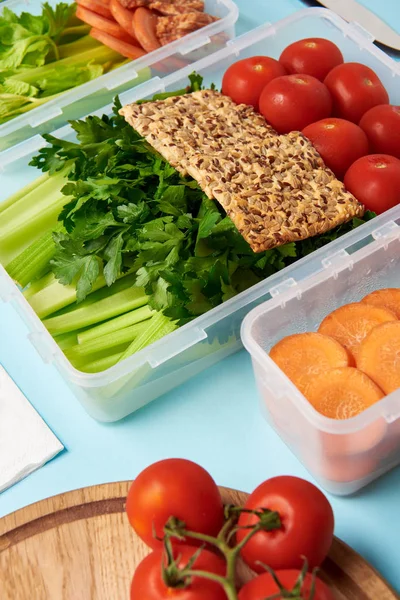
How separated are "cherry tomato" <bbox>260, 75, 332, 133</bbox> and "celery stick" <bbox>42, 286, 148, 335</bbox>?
1.42 feet

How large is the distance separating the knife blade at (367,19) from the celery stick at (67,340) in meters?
0.99

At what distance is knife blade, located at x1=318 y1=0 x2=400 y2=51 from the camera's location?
1830 mm

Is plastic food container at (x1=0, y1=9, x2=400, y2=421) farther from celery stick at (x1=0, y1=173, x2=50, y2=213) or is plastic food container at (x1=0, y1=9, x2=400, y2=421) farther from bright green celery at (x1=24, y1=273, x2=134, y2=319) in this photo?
celery stick at (x1=0, y1=173, x2=50, y2=213)

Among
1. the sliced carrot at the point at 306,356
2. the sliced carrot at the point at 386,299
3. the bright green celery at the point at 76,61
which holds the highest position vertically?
the bright green celery at the point at 76,61

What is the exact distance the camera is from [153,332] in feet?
4.41

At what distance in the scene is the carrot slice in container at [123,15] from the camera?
1.88 meters

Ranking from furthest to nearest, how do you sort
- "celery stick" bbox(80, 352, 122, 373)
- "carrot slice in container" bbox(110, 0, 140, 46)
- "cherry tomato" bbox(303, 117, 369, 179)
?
1. "carrot slice in container" bbox(110, 0, 140, 46)
2. "cherry tomato" bbox(303, 117, 369, 179)
3. "celery stick" bbox(80, 352, 122, 373)

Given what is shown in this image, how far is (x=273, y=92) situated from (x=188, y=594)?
98 cm

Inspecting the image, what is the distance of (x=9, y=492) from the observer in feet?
4.20

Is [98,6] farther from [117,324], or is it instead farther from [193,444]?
[193,444]

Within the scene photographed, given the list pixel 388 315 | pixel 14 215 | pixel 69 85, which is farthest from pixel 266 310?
pixel 69 85

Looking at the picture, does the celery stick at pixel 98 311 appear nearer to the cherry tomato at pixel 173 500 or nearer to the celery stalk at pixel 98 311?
the celery stalk at pixel 98 311

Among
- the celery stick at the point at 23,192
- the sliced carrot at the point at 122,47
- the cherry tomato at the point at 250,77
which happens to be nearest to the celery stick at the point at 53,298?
the celery stick at the point at 23,192

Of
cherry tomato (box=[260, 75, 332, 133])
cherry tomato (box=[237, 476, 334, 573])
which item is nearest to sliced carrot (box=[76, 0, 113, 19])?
cherry tomato (box=[260, 75, 332, 133])
